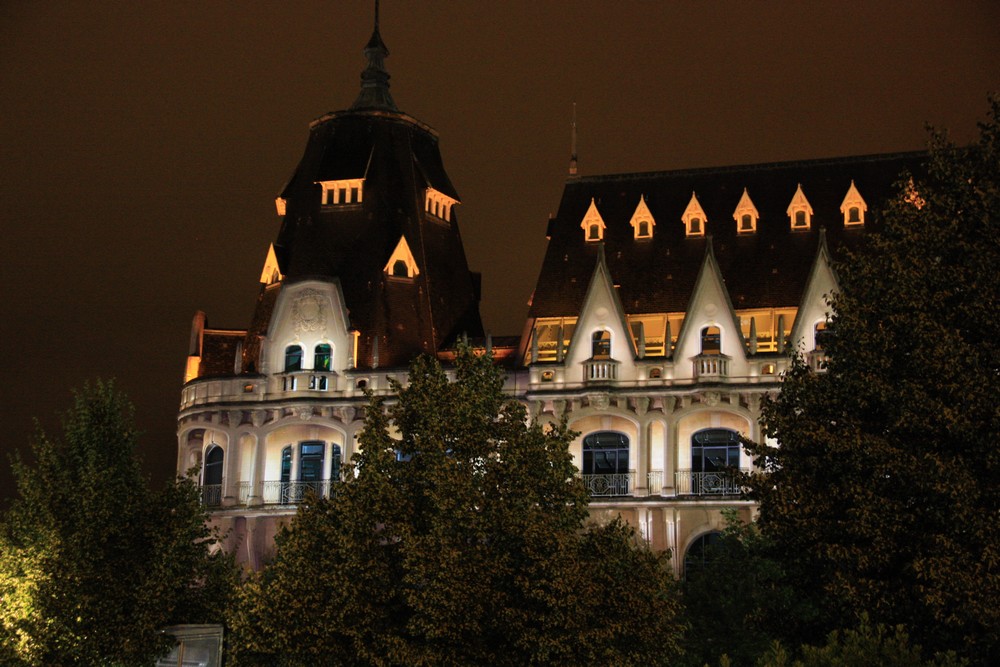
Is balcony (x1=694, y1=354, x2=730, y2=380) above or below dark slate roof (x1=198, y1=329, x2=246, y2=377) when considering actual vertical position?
below

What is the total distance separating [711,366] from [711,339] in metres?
1.88

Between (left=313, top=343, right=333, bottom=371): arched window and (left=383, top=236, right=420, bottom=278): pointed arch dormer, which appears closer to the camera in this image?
(left=313, top=343, right=333, bottom=371): arched window

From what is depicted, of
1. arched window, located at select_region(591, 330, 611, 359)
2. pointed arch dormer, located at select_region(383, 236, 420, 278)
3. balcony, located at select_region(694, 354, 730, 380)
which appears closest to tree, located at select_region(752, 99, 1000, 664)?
balcony, located at select_region(694, 354, 730, 380)

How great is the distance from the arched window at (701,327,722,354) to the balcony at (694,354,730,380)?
95 cm

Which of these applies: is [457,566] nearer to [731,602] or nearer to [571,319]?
[731,602]

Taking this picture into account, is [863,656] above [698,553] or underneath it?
underneath

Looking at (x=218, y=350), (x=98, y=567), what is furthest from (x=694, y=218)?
(x=98, y=567)

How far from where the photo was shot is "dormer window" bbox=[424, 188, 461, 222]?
291 ft

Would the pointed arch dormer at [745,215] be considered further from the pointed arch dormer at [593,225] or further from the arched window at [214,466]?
the arched window at [214,466]

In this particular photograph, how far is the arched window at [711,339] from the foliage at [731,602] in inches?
598

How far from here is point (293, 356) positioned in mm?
81438

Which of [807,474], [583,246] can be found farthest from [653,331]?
[807,474]

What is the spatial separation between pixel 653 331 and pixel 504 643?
36.8 m

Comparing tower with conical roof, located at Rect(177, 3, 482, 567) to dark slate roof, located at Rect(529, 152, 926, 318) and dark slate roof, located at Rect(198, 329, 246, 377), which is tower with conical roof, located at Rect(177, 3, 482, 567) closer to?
dark slate roof, located at Rect(198, 329, 246, 377)
